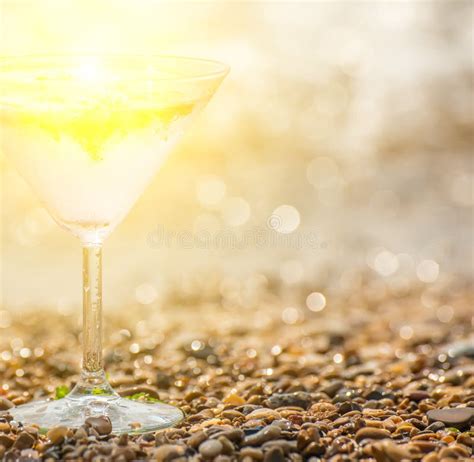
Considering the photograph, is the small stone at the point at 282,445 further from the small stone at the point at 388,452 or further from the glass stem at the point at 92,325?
the glass stem at the point at 92,325

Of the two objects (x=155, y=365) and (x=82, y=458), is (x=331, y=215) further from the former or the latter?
(x=82, y=458)

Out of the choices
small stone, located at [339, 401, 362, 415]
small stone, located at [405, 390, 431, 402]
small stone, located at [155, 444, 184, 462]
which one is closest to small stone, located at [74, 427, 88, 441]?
small stone, located at [155, 444, 184, 462]

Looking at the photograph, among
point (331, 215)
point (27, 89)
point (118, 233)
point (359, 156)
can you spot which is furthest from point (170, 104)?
point (359, 156)

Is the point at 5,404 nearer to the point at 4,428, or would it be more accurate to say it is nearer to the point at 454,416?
the point at 4,428

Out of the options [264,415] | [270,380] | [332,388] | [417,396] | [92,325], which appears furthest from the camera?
[270,380]
